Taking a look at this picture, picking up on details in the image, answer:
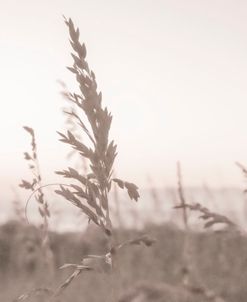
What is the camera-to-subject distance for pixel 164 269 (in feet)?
29.7

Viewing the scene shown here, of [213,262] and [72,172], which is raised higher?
[72,172]

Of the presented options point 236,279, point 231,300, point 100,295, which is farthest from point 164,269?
point 231,300

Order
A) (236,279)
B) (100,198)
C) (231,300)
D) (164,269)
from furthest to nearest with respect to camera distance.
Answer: (164,269) → (236,279) → (231,300) → (100,198)

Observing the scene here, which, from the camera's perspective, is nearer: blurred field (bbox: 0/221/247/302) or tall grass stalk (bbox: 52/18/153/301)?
tall grass stalk (bbox: 52/18/153/301)

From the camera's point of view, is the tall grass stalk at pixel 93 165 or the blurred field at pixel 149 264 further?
the blurred field at pixel 149 264

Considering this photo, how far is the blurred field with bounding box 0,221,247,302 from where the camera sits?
6137 mm

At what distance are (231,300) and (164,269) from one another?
356cm

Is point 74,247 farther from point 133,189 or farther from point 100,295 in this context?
point 133,189

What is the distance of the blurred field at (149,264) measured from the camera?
614 cm

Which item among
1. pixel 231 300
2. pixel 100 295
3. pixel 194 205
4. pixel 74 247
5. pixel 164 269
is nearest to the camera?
pixel 194 205

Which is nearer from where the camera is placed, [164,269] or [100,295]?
[100,295]

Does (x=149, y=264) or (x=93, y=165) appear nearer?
(x=93, y=165)

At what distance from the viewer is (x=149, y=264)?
8.32 m

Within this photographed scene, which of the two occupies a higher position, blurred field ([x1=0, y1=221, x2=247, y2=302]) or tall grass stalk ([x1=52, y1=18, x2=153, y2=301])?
tall grass stalk ([x1=52, y1=18, x2=153, y2=301])
